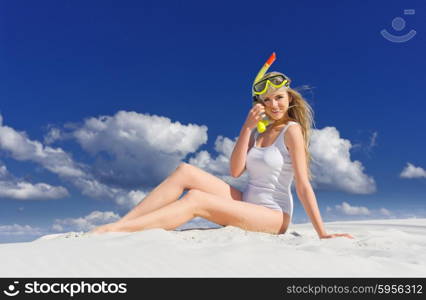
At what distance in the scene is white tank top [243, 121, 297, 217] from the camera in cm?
504

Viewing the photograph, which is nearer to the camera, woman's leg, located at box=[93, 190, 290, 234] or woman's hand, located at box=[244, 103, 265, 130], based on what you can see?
woman's leg, located at box=[93, 190, 290, 234]

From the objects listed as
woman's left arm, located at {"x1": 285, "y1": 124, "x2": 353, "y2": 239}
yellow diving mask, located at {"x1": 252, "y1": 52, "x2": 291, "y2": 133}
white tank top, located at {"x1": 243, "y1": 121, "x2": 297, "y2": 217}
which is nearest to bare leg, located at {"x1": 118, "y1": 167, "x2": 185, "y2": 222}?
white tank top, located at {"x1": 243, "y1": 121, "x2": 297, "y2": 217}

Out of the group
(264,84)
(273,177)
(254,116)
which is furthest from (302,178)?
(264,84)

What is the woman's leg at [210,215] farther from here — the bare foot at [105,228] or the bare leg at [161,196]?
the bare leg at [161,196]

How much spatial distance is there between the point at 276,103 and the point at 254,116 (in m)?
0.37

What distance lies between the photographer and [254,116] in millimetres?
5188

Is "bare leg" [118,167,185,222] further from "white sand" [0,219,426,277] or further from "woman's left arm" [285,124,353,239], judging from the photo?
"woman's left arm" [285,124,353,239]

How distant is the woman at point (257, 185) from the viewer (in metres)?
4.58

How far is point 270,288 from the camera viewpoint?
2.55 m

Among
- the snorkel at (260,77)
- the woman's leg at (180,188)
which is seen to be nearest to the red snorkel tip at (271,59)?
the snorkel at (260,77)

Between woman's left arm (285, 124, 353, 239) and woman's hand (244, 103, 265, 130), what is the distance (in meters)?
0.40

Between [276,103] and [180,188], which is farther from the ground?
[276,103]

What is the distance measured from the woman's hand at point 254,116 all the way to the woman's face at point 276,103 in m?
0.16

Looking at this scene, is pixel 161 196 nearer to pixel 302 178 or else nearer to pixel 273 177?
pixel 273 177
